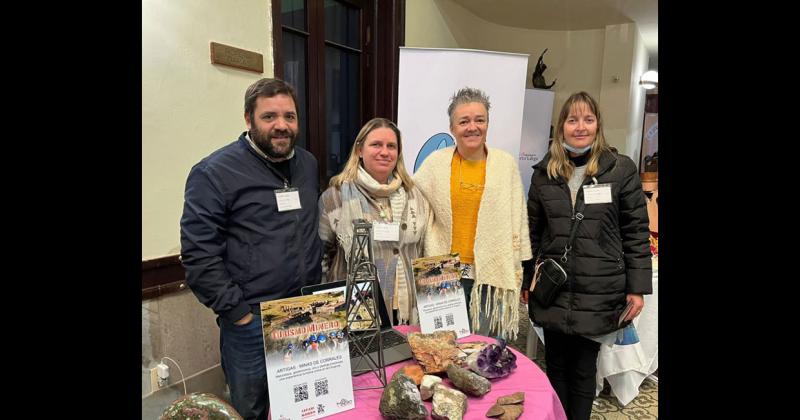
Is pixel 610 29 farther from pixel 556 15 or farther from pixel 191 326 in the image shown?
pixel 191 326

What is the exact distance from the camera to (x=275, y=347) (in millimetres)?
925

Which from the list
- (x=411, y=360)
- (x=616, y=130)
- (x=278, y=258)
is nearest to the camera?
(x=411, y=360)

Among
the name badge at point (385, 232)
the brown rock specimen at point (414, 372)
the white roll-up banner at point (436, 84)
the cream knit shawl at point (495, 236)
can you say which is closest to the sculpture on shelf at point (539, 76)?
the white roll-up banner at point (436, 84)

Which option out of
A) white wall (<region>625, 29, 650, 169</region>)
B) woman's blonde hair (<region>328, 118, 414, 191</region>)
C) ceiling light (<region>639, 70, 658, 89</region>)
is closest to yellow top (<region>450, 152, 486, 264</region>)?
woman's blonde hair (<region>328, 118, 414, 191</region>)

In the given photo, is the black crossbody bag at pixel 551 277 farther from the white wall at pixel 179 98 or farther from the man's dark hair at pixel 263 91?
the white wall at pixel 179 98

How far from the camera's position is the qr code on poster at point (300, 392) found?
94 cm

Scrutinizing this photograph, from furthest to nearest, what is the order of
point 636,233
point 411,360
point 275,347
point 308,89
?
point 308,89 → point 636,233 → point 411,360 → point 275,347

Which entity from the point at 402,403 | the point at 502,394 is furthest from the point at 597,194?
the point at 402,403

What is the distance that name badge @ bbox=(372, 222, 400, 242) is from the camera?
60.7 inches

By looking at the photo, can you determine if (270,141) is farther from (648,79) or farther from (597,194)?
(648,79)

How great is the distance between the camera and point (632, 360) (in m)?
2.32

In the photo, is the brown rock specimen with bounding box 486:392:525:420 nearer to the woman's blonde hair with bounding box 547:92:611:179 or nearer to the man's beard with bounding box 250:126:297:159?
the woman's blonde hair with bounding box 547:92:611:179

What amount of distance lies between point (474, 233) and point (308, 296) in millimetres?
996
